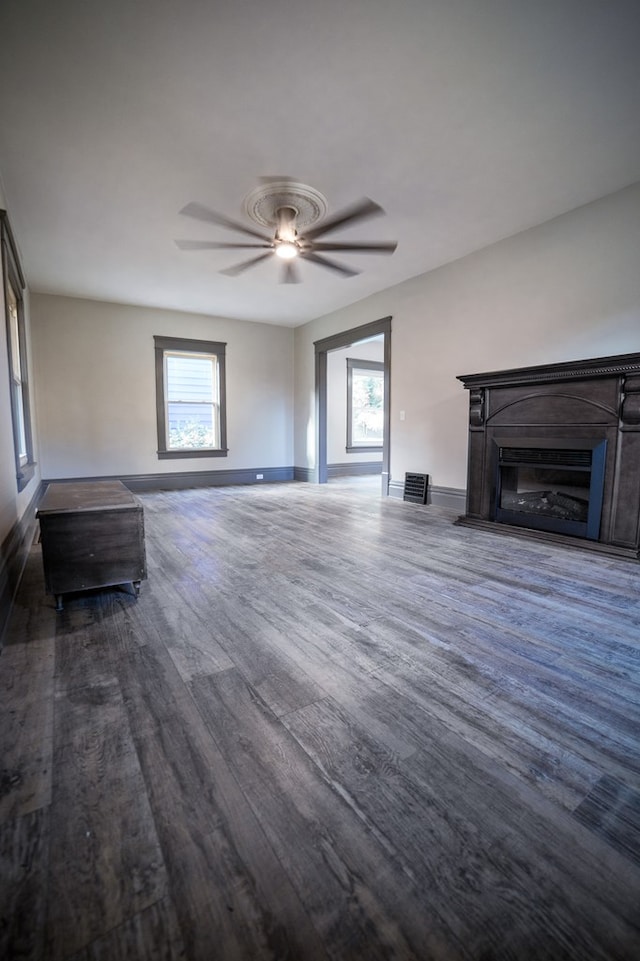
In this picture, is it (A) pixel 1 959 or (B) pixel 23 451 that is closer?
(A) pixel 1 959

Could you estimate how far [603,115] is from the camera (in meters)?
2.69

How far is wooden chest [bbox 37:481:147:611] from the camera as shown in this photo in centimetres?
229

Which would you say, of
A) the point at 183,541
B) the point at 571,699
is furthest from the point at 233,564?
the point at 571,699

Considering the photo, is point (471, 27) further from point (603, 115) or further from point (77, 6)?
point (77, 6)

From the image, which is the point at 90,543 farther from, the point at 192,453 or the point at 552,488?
the point at 192,453

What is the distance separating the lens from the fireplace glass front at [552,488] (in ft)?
11.6

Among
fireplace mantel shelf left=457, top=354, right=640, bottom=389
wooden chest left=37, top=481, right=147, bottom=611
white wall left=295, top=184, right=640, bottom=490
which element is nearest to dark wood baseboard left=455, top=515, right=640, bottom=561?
white wall left=295, top=184, right=640, bottom=490

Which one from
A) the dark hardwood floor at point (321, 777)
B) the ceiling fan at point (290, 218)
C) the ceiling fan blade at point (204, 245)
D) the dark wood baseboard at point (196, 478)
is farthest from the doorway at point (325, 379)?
the dark hardwood floor at point (321, 777)

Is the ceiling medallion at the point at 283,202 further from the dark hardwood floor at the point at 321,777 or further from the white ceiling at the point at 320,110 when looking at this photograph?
the dark hardwood floor at the point at 321,777

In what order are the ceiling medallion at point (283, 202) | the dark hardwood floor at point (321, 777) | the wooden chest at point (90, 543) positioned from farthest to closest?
1. the ceiling medallion at point (283, 202)
2. the wooden chest at point (90, 543)
3. the dark hardwood floor at point (321, 777)

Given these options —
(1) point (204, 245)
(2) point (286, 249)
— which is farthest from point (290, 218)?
(1) point (204, 245)

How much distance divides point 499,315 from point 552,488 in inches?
77.9

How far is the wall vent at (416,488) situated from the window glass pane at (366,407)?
322 centimetres

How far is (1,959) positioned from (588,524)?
4.04m
